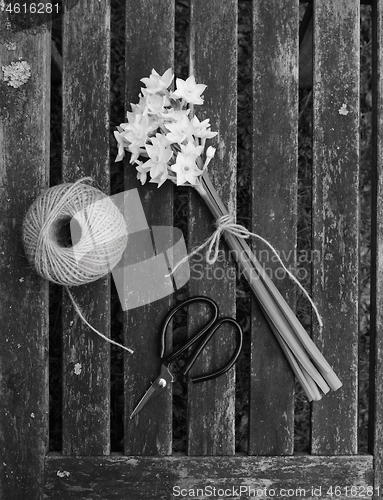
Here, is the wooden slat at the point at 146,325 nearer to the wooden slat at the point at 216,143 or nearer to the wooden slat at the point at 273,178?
the wooden slat at the point at 216,143

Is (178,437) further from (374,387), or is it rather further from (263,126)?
(263,126)

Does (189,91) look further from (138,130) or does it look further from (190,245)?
(190,245)

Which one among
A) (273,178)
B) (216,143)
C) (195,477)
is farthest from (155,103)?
(195,477)

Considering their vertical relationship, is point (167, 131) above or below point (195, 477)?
above

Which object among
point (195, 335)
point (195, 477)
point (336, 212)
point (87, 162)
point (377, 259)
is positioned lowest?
point (195, 477)

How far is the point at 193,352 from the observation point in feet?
3.47

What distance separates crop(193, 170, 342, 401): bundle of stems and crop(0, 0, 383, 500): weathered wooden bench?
0.03m

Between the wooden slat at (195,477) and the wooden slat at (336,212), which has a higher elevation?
the wooden slat at (336,212)

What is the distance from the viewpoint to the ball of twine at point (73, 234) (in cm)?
95

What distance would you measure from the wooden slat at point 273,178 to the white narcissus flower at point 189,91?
5.8 inches

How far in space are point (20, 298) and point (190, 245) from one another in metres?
0.38

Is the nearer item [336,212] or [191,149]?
[191,149]

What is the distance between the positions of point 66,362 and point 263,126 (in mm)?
661

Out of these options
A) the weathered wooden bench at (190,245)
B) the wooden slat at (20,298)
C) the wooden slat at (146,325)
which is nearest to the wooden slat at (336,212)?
the weathered wooden bench at (190,245)
